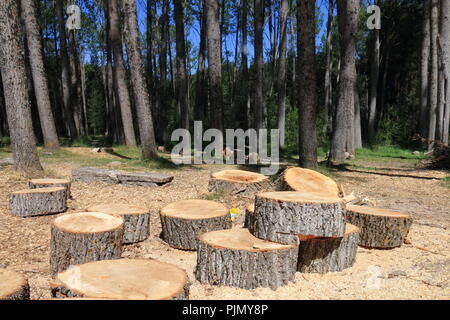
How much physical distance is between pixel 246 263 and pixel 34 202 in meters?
3.48

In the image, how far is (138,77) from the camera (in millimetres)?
9477

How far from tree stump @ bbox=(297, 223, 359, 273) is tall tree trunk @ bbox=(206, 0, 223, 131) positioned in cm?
793

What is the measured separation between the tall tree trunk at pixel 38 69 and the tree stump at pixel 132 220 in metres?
9.01

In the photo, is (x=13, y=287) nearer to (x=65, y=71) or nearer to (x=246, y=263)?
(x=246, y=263)

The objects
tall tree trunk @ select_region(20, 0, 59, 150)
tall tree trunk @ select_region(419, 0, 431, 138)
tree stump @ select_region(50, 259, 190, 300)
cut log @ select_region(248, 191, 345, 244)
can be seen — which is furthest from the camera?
tall tree trunk @ select_region(419, 0, 431, 138)

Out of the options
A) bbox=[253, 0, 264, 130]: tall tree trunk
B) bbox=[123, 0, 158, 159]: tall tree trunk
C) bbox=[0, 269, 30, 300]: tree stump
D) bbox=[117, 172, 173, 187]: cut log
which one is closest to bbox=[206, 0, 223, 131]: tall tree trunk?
bbox=[123, 0, 158, 159]: tall tree trunk

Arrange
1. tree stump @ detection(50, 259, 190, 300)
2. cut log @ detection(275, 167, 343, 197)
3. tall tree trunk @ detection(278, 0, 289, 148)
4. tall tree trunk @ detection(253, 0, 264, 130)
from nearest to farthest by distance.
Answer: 1. tree stump @ detection(50, 259, 190, 300)
2. cut log @ detection(275, 167, 343, 197)
3. tall tree trunk @ detection(253, 0, 264, 130)
4. tall tree trunk @ detection(278, 0, 289, 148)

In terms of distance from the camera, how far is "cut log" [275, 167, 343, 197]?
4339 millimetres

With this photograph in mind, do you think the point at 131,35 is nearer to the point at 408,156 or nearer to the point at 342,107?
the point at 342,107

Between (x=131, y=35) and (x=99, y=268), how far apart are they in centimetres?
869

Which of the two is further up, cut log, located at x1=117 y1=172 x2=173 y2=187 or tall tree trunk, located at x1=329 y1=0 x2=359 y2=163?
tall tree trunk, located at x1=329 y1=0 x2=359 y2=163

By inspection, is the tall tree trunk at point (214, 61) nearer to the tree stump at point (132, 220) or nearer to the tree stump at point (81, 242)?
the tree stump at point (132, 220)

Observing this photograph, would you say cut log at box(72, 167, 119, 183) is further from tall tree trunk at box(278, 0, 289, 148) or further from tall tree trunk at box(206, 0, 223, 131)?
tall tree trunk at box(278, 0, 289, 148)

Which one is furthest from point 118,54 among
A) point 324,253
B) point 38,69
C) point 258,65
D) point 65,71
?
point 324,253
